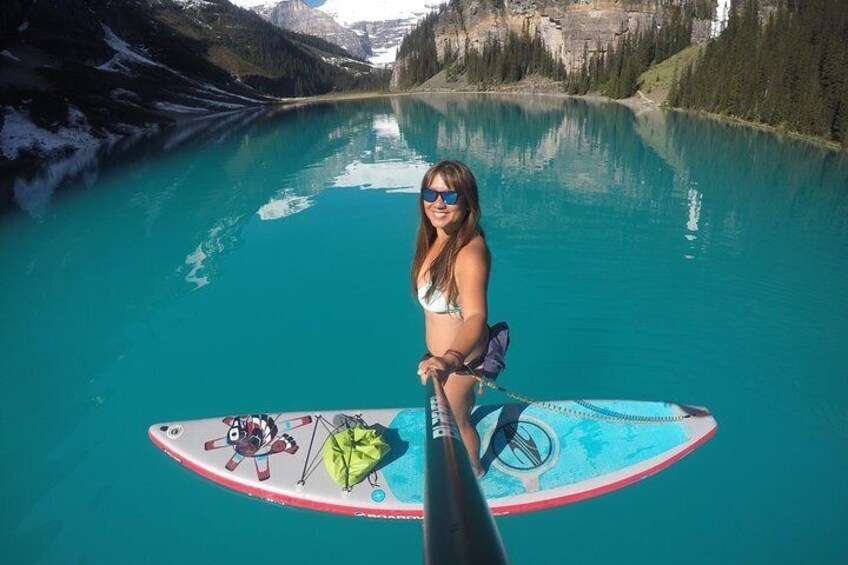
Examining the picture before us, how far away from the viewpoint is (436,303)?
13.5 feet

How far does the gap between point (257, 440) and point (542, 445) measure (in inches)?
154

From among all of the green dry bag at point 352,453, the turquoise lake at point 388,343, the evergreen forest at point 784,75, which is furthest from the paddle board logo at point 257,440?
the evergreen forest at point 784,75

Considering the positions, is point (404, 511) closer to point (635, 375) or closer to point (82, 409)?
point (635, 375)

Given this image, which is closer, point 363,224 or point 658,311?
point 658,311

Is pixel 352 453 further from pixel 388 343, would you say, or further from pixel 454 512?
pixel 388 343

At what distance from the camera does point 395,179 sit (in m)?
27.8

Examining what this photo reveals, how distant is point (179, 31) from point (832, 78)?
179279 mm

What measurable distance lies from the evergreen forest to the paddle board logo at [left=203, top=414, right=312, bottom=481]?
42.9 metres

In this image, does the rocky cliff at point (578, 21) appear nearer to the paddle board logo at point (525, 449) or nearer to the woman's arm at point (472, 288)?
the paddle board logo at point (525, 449)

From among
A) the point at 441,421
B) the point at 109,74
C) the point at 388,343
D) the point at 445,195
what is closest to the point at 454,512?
the point at 441,421

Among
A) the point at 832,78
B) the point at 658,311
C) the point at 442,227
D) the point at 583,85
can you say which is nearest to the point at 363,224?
the point at 658,311

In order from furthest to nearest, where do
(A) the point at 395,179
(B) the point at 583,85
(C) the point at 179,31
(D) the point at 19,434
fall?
(C) the point at 179,31, (B) the point at 583,85, (A) the point at 395,179, (D) the point at 19,434

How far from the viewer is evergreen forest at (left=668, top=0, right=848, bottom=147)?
124ft

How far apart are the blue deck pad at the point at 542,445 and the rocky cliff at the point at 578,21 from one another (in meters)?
135
